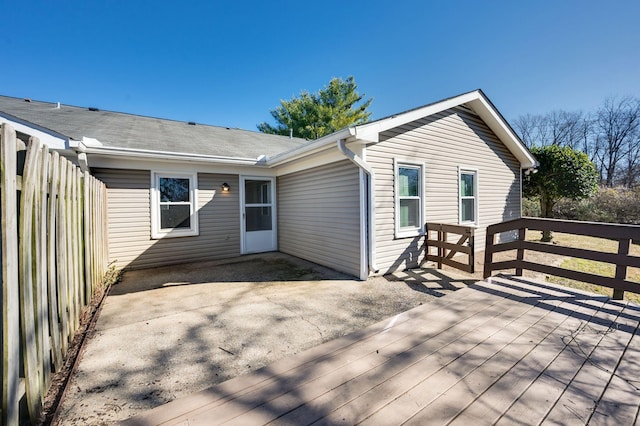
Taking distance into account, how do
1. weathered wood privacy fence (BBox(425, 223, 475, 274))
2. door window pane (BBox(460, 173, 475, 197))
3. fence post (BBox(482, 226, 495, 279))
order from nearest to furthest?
1. fence post (BBox(482, 226, 495, 279))
2. weathered wood privacy fence (BBox(425, 223, 475, 274))
3. door window pane (BBox(460, 173, 475, 197))

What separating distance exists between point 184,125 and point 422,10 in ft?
27.5

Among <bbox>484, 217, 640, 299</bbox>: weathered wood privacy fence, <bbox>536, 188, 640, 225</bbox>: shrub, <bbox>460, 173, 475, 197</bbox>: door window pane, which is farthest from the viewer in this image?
<bbox>536, 188, 640, 225</bbox>: shrub

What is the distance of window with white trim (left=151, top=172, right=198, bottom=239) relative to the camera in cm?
614

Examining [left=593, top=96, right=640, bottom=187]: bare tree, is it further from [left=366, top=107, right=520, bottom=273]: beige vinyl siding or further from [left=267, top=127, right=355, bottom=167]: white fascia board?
[left=267, top=127, right=355, bottom=167]: white fascia board

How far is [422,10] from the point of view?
743 cm

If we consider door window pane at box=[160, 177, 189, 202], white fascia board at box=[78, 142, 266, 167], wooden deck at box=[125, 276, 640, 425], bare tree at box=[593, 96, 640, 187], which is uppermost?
bare tree at box=[593, 96, 640, 187]

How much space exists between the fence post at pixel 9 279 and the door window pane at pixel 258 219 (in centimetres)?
598

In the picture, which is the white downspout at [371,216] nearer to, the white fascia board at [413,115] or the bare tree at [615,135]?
the white fascia board at [413,115]

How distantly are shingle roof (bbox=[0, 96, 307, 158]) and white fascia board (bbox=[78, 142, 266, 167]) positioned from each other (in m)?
0.18

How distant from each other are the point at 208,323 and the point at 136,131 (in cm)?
622

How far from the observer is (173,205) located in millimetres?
6387

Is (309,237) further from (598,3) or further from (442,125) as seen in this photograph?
(598,3)

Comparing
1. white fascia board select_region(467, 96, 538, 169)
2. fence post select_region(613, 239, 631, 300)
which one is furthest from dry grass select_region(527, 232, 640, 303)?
white fascia board select_region(467, 96, 538, 169)

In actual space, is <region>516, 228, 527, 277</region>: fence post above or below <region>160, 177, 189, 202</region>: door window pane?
below
